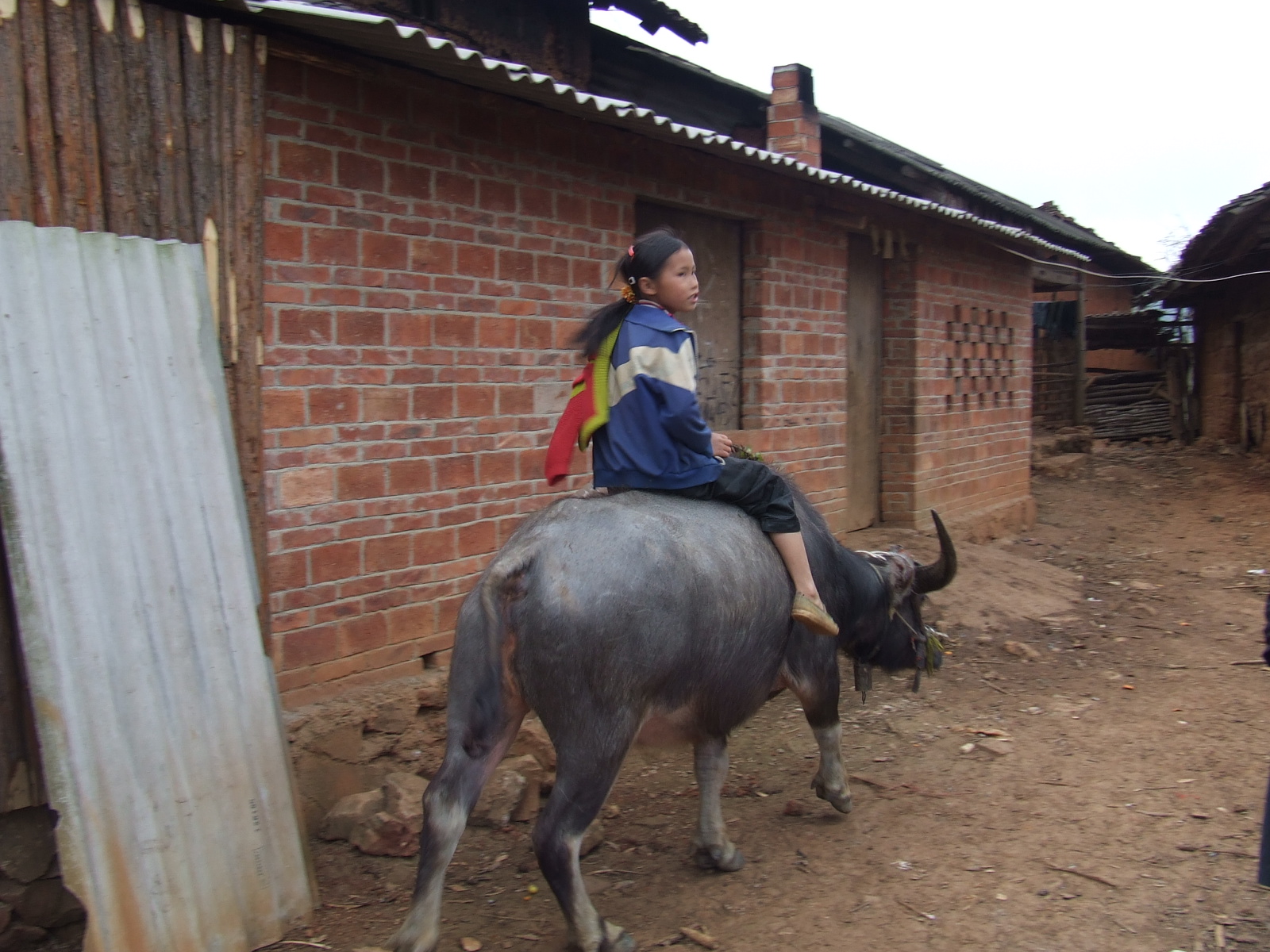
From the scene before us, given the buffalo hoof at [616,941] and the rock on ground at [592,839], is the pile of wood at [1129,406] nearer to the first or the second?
the rock on ground at [592,839]

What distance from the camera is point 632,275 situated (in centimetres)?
348

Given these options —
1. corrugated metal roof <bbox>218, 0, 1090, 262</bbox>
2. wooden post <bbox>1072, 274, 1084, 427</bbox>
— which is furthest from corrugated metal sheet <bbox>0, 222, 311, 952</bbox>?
wooden post <bbox>1072, 274, 1084, 427</bbox>

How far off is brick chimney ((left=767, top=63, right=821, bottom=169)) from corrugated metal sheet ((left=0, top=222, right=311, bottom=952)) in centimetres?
583

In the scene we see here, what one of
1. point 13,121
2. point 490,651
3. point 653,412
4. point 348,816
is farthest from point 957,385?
point 13,121

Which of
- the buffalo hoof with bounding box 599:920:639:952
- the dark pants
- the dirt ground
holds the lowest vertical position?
the dirt ground

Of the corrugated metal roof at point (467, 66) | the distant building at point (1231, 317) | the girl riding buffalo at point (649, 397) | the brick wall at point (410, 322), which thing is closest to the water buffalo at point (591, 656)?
the girl riding buffalo at point (649, 397)

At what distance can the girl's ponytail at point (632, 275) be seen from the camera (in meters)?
3.43

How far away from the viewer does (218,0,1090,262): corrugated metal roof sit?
11.5 ft

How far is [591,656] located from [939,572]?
212cm

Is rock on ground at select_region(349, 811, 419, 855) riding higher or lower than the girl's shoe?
lower

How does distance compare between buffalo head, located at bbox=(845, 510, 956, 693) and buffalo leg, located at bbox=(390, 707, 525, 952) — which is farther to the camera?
buffalo head, located at bbox=(845, 510, 956, 693)

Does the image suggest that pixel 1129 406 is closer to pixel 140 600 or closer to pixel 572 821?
pixel 572 821

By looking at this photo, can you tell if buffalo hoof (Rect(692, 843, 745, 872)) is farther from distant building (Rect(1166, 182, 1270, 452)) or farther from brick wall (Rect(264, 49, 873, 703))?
distant building (Rect(1166, 182, 1270, 452))

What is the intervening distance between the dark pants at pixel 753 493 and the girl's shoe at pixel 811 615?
10.2 inches
